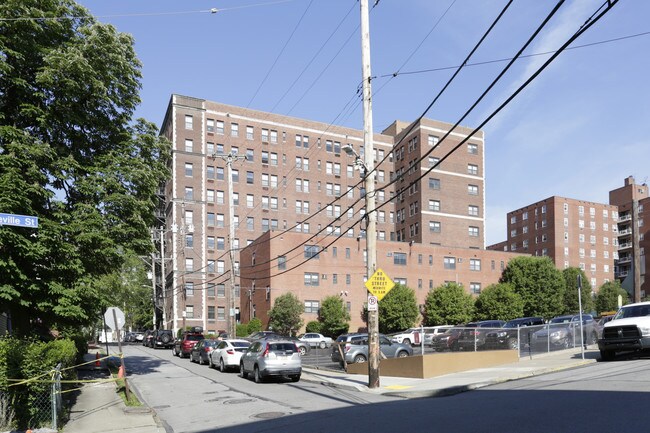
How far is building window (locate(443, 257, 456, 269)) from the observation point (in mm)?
74875

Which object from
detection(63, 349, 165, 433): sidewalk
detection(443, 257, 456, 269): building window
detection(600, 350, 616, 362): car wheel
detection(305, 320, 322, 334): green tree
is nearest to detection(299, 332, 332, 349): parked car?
detection(305, 320, 322, 334): green tree

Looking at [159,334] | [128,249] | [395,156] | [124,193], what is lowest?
[159,334]

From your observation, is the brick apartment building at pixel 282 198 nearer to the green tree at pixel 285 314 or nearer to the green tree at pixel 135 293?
the green tree at pixel 135 293

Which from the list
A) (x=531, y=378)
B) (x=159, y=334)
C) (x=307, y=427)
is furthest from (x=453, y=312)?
(x=307, y=427)

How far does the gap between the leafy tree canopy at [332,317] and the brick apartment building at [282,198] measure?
Result: 10.4 feet

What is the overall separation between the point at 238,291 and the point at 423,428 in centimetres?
6875

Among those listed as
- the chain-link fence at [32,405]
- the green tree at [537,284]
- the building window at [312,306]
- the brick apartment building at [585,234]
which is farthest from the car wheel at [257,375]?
the brick apartment building at [585,234]

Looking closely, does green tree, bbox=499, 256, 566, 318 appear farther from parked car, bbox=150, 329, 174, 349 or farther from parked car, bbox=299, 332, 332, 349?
parked car, bbox=150, 329, 174, 349

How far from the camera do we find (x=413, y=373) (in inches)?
792

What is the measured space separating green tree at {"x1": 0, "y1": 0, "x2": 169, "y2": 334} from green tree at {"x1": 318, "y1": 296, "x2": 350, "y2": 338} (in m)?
40.7

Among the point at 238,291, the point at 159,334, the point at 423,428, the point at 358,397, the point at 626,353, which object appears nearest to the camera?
the point at 423,428

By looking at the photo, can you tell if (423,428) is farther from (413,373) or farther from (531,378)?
(413,373)

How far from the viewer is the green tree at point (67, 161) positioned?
61.8 feet

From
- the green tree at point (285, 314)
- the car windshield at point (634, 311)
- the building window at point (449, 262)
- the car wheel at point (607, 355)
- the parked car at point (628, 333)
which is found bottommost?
the green tree at point (285, 314)
